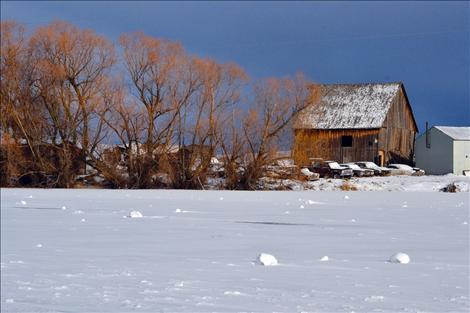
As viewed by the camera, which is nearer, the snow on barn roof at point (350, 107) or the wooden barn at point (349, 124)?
the wooden barn at point (349, 124)

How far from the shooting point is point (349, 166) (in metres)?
26.0

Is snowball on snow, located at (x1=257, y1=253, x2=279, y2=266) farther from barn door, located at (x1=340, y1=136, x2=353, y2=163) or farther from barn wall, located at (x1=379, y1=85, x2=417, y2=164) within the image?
barn door, located at (x1=340, y1=136, x2=353, y2=163)

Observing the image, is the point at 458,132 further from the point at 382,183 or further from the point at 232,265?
the point at 382,183

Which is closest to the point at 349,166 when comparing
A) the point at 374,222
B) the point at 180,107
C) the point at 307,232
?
the point at 180,107

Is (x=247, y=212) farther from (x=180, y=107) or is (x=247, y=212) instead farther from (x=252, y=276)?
(x=180, y=107)

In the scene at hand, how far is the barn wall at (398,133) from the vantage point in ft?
61.6

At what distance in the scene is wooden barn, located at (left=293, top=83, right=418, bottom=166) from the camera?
24578mm

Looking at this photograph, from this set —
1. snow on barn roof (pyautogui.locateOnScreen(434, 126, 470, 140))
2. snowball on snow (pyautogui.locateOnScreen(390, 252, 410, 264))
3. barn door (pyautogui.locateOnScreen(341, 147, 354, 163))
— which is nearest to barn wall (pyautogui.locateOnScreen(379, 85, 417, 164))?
barn door (pyautogui.locateOnScreen(341, 147, 354, 163))

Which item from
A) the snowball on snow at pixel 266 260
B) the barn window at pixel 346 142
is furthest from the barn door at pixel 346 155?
the snowball on snow at pixel 266 260

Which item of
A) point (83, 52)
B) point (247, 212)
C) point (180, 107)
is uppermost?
point (83, 52)

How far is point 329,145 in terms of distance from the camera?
86.6 feet

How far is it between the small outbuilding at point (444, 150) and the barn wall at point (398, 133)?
0.36 meters

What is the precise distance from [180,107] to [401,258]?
76.4 feet

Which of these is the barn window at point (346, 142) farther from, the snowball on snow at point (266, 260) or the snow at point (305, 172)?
the snowball on snow at point (266, 260)
